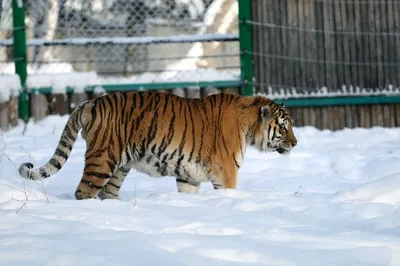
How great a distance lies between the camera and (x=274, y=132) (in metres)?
7.11

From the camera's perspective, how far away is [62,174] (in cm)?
808

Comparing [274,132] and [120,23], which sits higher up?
[120,23]

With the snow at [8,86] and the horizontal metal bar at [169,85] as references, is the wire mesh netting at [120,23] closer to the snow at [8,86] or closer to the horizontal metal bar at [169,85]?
the horizontal metal bar at [169,85]

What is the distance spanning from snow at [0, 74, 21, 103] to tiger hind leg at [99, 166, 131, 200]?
4.10 m

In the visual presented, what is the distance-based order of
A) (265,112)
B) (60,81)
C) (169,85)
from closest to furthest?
1. (265,112)
2. (60,81)
3. (169,85)

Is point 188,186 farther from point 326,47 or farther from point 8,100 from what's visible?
point 326,47

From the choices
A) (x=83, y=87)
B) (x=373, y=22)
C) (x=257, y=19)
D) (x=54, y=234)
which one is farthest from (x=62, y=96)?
(x=54, y=234)

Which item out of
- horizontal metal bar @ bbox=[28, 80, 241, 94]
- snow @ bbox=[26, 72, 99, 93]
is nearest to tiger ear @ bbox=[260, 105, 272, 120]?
horizontal metal bar @ bbox=[28, 80, 241, 94]

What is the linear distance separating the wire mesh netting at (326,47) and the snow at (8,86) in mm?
2968

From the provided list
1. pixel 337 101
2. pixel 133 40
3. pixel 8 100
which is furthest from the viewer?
pixel 337 101

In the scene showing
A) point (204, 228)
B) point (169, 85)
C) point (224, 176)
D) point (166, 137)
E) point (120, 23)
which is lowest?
point (204, 228)

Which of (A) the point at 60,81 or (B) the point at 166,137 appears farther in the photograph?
(A) the point at 60,81

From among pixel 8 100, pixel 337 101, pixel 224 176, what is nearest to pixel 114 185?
pixel 224 176

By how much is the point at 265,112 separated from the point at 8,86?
465 cm
